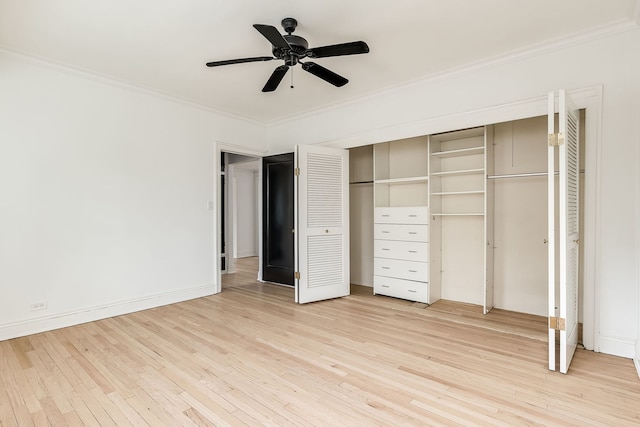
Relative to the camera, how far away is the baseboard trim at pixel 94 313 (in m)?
3.17

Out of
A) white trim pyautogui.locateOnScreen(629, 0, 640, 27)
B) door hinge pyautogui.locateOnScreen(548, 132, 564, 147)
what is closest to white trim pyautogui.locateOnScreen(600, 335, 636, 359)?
door hinge pyautogui.locateOnScreen(548, 132, 564, 147)

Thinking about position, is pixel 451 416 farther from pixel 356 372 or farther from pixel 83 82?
pixel 83 82

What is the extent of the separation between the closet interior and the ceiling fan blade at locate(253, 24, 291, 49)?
100 inches

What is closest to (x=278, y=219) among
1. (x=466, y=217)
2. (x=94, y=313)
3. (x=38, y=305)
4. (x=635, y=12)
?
(x=94, y=313)

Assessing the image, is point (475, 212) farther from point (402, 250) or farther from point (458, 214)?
point (402, 250)

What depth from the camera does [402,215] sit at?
176 inches

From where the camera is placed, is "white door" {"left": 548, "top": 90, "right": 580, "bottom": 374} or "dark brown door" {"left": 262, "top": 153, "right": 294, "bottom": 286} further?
"dark brown door" {"left": 262, "top": 153, "right": 294, "bottom": 286}

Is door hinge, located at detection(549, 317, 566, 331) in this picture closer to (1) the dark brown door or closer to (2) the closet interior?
(2) the closet interior

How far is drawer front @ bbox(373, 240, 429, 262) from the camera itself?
4.28 meters

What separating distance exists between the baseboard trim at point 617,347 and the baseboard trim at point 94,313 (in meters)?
4.46

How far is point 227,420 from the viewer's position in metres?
1.89

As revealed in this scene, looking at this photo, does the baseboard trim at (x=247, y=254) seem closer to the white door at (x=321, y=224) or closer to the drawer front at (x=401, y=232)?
the white door at (x=321, y=224)

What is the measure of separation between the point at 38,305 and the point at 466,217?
4968mm

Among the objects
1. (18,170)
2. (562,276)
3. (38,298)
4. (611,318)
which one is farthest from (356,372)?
(18,170)
